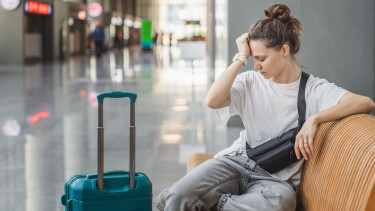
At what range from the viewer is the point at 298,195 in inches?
123

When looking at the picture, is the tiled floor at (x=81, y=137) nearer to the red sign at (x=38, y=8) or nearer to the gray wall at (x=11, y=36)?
the gray wall at (x=11, y=36)

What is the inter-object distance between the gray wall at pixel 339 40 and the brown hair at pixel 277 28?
464 cm

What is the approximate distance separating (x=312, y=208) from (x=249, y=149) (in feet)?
1.66

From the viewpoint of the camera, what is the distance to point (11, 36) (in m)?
Answer: 25.2

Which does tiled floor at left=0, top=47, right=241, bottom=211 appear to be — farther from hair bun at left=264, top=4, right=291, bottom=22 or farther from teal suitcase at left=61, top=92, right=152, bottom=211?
hair bun at left=264, top=4, right=291, bottom=22

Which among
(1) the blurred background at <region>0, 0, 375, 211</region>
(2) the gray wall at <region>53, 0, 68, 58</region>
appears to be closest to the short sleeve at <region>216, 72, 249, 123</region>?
(1) the blurred background at <region>0, 0, 375, 211</region>

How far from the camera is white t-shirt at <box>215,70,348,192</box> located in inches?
119

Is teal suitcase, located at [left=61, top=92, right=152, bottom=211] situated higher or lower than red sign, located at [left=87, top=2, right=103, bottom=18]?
lower

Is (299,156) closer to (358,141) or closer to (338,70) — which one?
(358,141)

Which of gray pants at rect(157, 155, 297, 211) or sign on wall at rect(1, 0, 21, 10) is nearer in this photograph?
gray pants at rect(157, 155, 297, 211)

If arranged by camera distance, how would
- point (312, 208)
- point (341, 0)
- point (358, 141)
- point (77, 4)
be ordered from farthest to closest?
point (77, 4) < point (341, 0) < point (312, 208) < point (358, 141)

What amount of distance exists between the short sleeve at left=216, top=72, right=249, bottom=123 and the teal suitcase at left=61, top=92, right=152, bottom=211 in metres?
0.58

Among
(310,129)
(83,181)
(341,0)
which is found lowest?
(83,181)

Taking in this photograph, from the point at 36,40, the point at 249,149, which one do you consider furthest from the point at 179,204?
the point at 36,40
